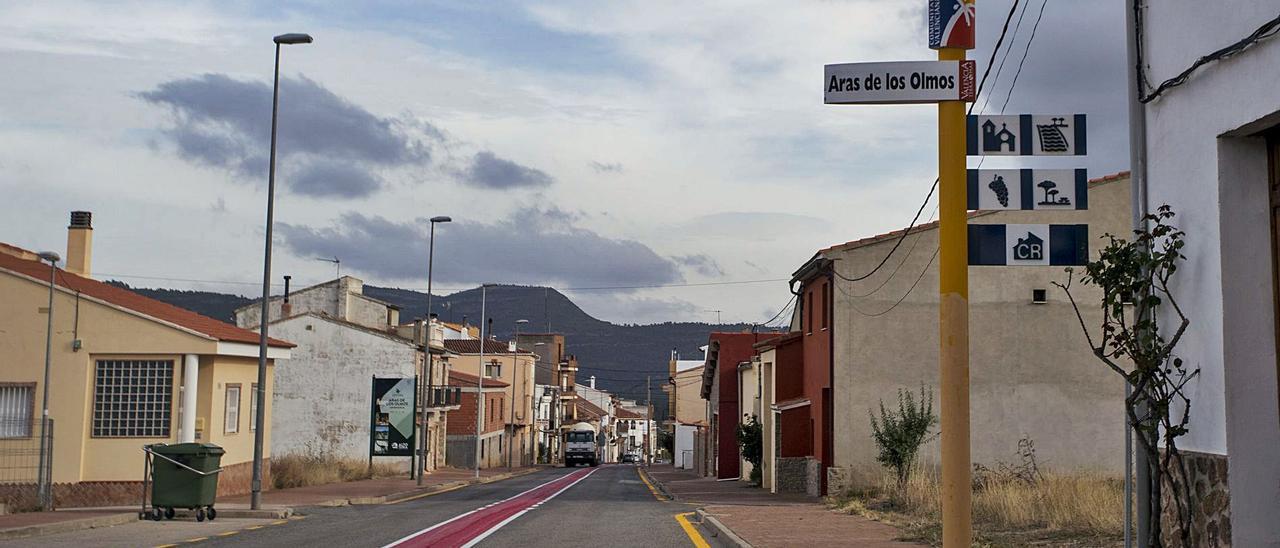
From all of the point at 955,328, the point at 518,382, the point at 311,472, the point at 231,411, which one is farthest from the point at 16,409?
the point at 518,382

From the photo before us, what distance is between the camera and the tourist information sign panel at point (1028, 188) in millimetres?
9156

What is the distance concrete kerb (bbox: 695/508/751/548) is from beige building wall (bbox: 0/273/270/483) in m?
12.6

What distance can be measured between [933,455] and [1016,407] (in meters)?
2.17

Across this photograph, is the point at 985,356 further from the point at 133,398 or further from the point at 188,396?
the point at 133,398

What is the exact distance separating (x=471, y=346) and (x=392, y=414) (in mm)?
38147

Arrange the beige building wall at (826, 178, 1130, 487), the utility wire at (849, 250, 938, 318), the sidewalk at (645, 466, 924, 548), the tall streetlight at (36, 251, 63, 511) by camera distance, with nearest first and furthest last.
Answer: the sidewalk at (645, 466, 924, 548) → the tall streetlight at (36, 251, 63, 511) → the beige building wall at (826, 178, 1130, 487) → the utility wire at (849, 250, 938, 318)

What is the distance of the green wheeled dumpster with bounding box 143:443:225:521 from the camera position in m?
20.4

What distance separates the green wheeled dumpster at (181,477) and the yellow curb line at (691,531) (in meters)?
8.08

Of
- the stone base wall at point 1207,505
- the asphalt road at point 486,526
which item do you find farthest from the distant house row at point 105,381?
the stone base wall at point 1207,505

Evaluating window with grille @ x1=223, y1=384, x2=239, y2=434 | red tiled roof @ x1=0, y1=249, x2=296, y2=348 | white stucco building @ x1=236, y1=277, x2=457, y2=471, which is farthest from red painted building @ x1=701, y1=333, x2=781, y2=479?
window with grille @ x1=223, y1=384, x2=239, y2=434

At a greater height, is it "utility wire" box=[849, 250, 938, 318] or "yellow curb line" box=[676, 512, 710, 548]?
"utility wire" box=[849, 250, 938, 318]

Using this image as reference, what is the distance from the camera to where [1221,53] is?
26.2 ft

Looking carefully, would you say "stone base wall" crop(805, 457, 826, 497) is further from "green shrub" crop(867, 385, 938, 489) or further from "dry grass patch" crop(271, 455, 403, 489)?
"dry grass patch" crop(271, 455, 403, 489)

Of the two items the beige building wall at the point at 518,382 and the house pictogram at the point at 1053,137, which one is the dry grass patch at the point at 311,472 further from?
the beige building wall at the point at 518,382
